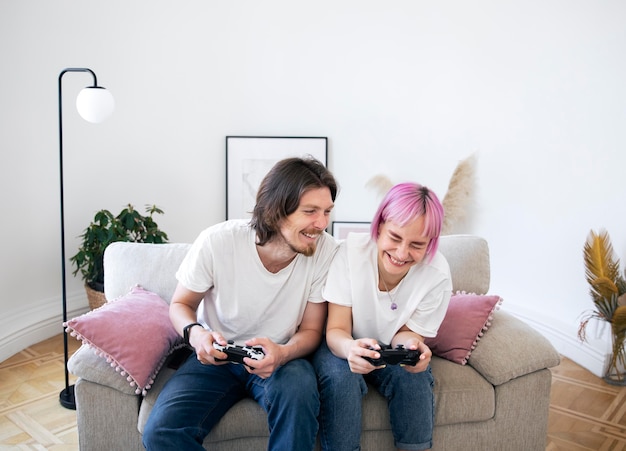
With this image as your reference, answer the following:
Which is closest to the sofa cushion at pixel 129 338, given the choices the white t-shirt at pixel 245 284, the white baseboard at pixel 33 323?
the white t-shirt at pixel 245 284

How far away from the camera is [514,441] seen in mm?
2059

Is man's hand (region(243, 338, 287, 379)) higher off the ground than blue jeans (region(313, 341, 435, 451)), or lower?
higher

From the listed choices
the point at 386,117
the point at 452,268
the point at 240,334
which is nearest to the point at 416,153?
the point at 386,117

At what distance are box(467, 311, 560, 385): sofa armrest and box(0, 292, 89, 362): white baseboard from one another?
2343 millimetres

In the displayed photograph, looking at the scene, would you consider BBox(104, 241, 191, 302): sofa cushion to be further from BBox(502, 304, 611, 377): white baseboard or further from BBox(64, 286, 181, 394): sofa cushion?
→ BBox(502, 304, 611, 377): white baseboard

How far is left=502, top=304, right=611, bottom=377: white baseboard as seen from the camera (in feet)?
10.2

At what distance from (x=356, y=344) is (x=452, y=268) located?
2.37 feet

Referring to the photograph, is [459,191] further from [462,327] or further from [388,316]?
Answer: [388,316]

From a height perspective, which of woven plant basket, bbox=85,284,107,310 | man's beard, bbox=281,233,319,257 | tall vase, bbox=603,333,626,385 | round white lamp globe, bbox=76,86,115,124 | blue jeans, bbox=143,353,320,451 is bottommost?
tall vase, bbox=603,333,626,385

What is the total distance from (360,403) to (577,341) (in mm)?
1906

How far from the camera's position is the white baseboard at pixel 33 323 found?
3.17 metres

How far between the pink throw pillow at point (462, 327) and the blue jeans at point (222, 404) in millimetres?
523

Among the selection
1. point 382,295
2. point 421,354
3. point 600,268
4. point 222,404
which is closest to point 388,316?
point 382,295

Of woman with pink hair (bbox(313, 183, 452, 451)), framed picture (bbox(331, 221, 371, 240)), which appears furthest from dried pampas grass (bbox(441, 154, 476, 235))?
woman with pink hair (bbox(313, 183, 452, 451))
